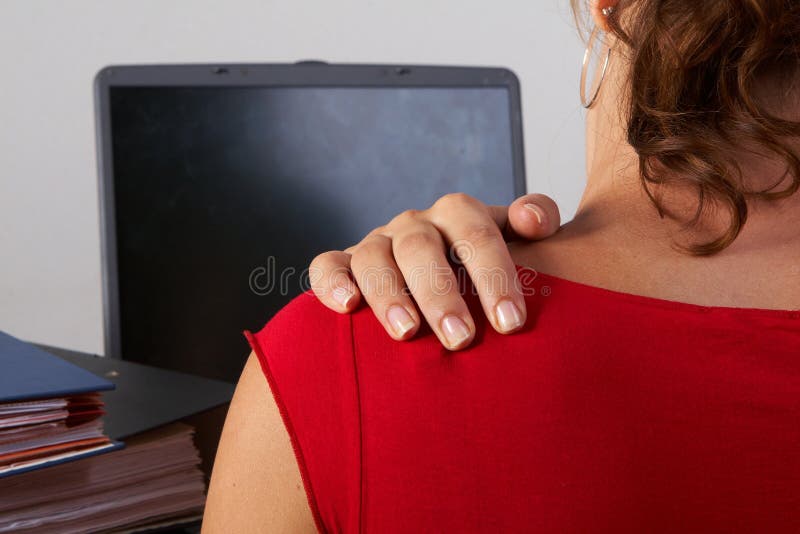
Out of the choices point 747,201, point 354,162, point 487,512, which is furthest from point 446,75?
point 487,512

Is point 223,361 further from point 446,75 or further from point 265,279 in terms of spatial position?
point 446,75

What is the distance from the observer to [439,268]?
1.69 feet

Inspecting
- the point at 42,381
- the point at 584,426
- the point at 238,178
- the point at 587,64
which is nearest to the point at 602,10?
the point at 587,64

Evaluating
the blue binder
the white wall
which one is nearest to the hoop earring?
the blue binder

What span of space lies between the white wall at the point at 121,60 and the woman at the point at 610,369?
134 cm

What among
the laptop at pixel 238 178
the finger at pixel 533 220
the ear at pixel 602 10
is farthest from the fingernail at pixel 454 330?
the laptop at pixel 238 178

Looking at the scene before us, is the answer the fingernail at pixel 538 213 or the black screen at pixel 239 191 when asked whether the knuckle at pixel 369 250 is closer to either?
the fingernail at pixel 538 213

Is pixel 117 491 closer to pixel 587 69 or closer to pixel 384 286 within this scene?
pixel 384 286

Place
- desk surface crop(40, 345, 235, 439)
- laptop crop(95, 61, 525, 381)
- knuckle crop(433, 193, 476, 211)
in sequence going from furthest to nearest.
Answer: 1. laptop crop(95, 61, 525, 381)
2. desk surface crop(40, 345, 235, 439)
3. knuckle crop(433, 193, 476, 211)

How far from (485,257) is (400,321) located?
6 centimetres

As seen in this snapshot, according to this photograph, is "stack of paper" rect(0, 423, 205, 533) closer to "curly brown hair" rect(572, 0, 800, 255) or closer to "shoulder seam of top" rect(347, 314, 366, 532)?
"shoulder seam of top" rect(347, 314, 366, 532)

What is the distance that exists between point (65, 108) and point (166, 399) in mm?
1247

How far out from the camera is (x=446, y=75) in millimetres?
1253

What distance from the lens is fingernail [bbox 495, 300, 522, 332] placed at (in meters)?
0.47
